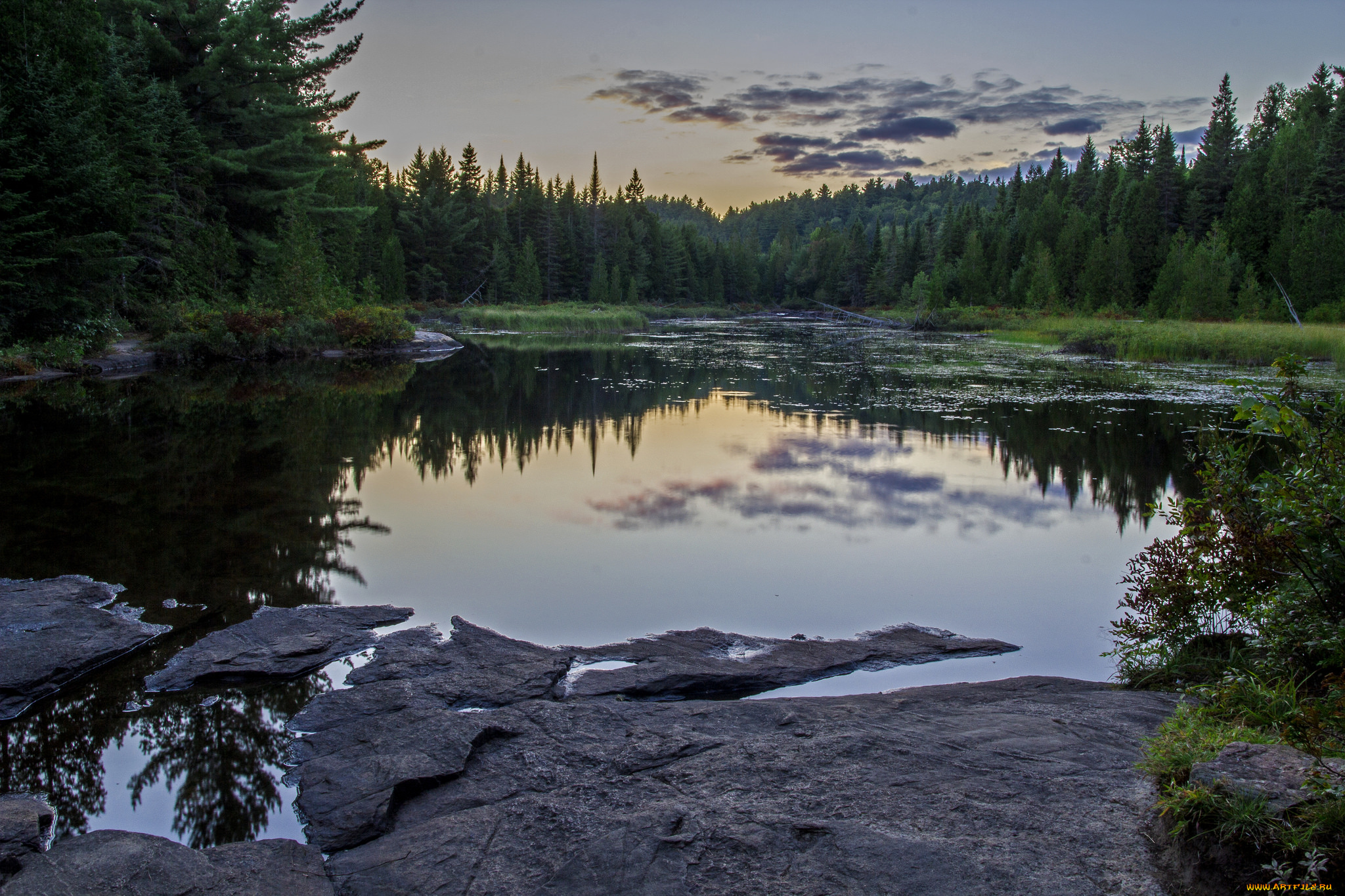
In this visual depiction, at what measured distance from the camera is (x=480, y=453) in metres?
12.8

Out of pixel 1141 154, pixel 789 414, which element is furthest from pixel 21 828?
pixel 1141 154

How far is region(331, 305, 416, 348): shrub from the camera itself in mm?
30578

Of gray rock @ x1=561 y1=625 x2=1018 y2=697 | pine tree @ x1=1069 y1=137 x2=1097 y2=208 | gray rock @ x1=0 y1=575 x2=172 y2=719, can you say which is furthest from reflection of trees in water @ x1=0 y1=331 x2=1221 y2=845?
pine tree @ x1=1069 y1=137 x2=1097 y2=208

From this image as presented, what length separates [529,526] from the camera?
874 cm

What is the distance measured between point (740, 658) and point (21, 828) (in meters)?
3.55

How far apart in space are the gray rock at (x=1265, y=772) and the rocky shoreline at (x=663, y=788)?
35 cm

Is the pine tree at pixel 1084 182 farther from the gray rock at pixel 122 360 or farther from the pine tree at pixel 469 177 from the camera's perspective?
the gray rock at pixel 122 360

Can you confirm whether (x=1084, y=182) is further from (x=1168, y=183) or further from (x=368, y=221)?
(x=368, y=221)

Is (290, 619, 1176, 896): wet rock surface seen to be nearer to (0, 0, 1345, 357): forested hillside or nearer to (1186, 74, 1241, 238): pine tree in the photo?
(0, 0, 1345, 357): forested hillside

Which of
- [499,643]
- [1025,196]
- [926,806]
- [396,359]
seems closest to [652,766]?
[926,806]

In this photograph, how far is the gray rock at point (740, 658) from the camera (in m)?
4.80

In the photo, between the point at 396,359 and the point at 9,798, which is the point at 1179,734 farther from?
the point at 396,359

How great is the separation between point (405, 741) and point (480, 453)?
9145 millimetres

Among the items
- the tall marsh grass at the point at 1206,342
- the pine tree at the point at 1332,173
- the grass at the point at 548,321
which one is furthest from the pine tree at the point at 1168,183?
the grass at the point at 548,321
